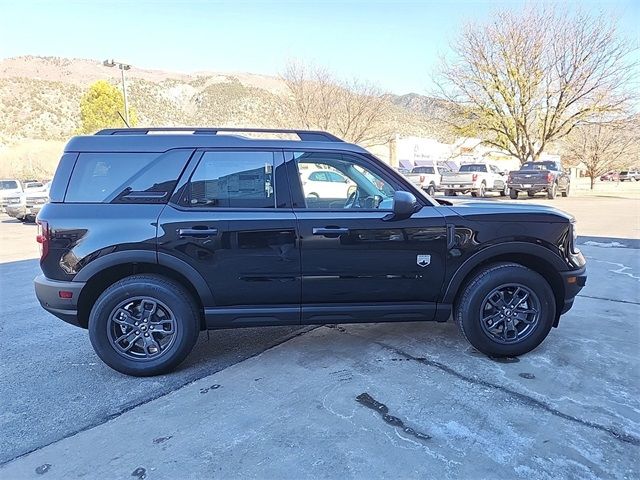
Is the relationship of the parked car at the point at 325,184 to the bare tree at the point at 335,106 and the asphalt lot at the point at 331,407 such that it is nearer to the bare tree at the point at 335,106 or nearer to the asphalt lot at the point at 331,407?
the asphalt lot at the point at 331,407

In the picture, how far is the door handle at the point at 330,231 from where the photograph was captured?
11.0ft

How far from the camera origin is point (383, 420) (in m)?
2.75

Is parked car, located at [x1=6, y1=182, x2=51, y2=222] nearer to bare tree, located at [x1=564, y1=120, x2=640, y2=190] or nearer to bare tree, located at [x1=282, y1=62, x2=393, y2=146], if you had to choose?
bare tree, located at [x1=282, y1=62, x2=393, y2=146]

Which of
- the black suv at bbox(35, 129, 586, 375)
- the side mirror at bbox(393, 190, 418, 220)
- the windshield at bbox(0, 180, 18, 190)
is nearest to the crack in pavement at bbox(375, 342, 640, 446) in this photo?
the black suv at bbox(35, 129, 586, 375)

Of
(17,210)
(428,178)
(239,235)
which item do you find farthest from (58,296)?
(428,178)

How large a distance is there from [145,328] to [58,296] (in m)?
0.68

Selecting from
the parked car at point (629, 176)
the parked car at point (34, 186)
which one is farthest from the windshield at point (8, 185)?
the parked car at point (629, 176)

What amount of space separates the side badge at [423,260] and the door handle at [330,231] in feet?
2.09

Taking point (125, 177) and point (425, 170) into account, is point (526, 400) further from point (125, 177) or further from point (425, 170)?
point (425, 170)

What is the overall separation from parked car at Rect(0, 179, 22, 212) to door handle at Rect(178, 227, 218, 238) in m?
16.1

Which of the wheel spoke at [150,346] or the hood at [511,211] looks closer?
the wheel spoke at [150,346]

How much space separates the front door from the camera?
11.1 feet

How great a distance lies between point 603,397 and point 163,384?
316cm

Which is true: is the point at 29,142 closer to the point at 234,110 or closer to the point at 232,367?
the point at 234,110
